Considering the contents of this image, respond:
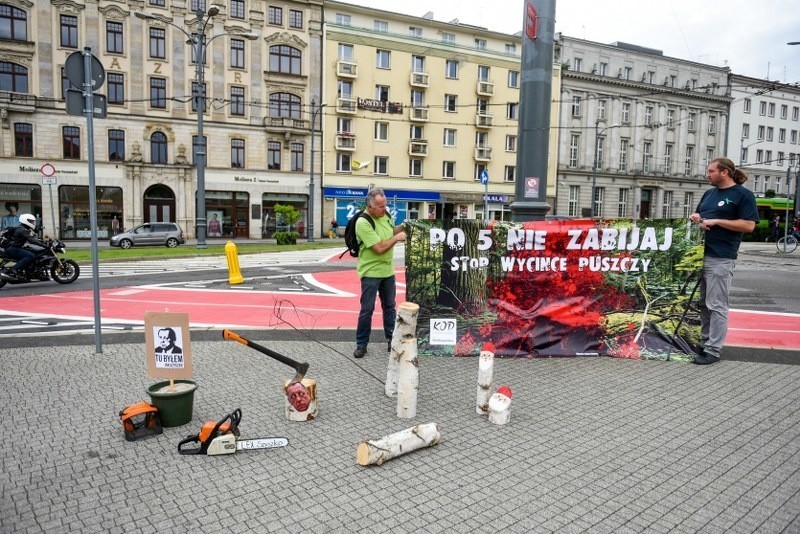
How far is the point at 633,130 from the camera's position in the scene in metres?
60.7

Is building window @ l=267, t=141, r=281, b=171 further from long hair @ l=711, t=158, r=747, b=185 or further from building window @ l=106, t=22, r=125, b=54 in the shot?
long hair @ l=711, t=158, r=747, b=185

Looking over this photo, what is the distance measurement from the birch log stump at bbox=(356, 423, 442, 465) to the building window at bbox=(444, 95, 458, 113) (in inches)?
1878

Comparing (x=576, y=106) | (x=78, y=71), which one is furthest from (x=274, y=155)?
(x=78, y=71)

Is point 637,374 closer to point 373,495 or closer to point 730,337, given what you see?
point 730,337

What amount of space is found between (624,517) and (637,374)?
10.00 ft

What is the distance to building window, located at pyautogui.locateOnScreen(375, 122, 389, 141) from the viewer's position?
155ft

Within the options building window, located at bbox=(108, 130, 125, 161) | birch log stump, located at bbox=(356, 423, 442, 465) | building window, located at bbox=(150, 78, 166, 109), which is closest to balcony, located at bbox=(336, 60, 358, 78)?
building window, located at bbox=(150, 78, 166, 109)

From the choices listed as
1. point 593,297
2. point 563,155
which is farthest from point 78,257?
point 563,155

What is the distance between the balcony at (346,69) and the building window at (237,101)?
25.6 ft

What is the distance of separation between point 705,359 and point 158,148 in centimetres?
4015

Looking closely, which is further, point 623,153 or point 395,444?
point 623,153

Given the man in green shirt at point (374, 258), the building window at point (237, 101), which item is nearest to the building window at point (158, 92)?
the building window at point (237, 101)

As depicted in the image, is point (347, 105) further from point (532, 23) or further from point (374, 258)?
point (374, 258)

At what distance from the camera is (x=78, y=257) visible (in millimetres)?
19609
